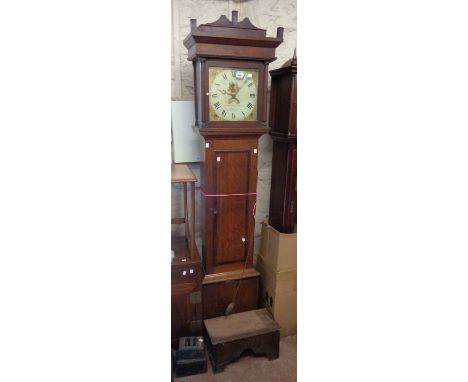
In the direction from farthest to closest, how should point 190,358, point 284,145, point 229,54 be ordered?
point 284,145 < point 190,358 < point 229,54

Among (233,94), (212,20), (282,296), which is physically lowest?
(282,296)

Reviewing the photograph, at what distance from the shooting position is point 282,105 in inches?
87.1

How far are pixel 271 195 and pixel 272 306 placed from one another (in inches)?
28.8

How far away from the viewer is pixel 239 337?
208cm

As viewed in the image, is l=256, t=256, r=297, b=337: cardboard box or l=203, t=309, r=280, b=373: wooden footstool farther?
l=256, t=256, r=297, b=337: cardboard box

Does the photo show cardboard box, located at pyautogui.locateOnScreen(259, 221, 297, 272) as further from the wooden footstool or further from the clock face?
the clock face

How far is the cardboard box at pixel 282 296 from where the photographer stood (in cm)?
231

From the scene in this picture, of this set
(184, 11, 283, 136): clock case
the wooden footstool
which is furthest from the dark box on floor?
(184, 11, 283, 136): clock case

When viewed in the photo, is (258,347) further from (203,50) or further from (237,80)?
(203,50)

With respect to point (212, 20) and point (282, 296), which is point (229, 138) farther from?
point (282, 296)

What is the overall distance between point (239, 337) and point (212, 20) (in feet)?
6.32

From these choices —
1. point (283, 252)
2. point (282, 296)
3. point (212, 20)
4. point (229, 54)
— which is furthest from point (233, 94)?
point (282, 296)

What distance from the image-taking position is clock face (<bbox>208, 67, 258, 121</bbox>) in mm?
1986

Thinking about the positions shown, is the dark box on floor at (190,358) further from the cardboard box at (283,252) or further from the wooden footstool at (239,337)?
the cardboard box at (283,252)
